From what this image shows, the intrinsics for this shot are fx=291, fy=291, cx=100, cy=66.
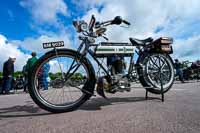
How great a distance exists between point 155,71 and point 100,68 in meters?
1.25

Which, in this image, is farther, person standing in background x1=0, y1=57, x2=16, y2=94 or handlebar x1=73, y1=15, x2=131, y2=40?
person standing in background x1=0, y1=57, x2=16, y2=94

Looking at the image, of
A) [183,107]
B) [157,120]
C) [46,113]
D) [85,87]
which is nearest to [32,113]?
[46,113]

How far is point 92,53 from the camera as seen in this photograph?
5121mm

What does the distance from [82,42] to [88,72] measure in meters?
0.55

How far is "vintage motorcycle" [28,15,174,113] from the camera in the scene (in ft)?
15.3

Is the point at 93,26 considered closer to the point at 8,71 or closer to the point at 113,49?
the point at 113,49

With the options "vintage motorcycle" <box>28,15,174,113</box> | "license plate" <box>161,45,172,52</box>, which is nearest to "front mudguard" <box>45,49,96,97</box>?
"vintage motorcycle" <box>28,15,174,113</box>

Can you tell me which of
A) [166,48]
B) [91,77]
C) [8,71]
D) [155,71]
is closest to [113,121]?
[91,77]

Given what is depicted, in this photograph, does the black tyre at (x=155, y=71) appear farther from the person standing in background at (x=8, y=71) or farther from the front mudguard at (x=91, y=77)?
the person standing in background at (x=8, y=71)

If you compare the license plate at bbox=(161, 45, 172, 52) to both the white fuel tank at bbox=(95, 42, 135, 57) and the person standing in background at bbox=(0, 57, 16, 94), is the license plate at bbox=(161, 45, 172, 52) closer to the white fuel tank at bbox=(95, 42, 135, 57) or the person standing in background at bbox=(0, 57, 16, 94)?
the white fuel tank at bbox=(95, 42, 135, 57)

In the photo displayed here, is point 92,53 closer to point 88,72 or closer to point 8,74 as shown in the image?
point 88,72

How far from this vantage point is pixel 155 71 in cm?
579

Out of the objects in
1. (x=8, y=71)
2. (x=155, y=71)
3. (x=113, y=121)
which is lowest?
(x=113, y=121)

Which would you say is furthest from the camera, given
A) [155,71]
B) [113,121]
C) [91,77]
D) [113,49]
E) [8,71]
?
[8,71]
